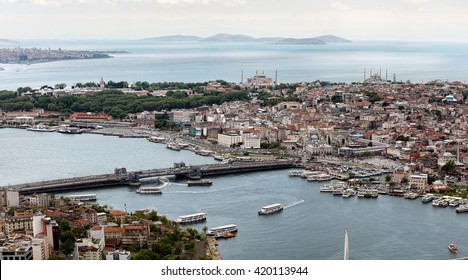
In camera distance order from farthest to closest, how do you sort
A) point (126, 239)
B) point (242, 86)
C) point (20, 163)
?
point (242, 86) → point (20, 163) → point (126, 239)

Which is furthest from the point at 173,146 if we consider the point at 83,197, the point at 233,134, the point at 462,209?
the point at 462,209

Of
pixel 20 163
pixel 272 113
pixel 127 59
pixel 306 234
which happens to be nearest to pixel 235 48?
pixel 127 59

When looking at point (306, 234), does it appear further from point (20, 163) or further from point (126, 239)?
point (20, 163)

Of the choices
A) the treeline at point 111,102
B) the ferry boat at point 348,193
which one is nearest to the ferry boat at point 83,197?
the ferry boat at point 348,193

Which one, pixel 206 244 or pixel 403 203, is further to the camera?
pixel 403 203

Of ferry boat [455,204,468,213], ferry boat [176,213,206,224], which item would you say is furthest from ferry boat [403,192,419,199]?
ferry boat [176,213,206,224]

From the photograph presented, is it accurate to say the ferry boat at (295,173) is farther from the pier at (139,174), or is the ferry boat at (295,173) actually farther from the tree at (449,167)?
the tree at (449,167)

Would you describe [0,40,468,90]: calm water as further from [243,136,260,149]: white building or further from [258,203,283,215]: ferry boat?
[258,203,283,215]: ferry boat
